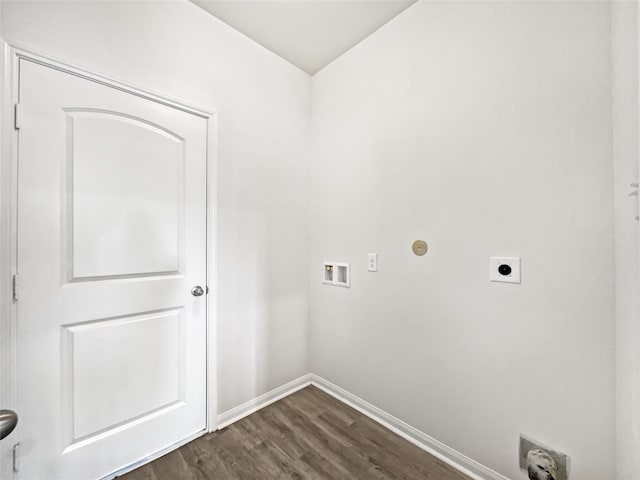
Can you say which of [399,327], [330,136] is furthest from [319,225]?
[399,327]

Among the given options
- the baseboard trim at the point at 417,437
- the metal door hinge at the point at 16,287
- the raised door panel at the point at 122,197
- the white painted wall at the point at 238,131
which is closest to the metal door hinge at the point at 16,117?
the raised door panel at the point at 122,197

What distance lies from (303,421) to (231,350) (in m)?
0.68

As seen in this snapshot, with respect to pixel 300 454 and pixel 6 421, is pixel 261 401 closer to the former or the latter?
pixel 300 454

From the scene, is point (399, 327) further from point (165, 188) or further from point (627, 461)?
point (165, 188)

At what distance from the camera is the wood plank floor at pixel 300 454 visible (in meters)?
1.43

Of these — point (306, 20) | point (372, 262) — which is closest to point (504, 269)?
point (372, 262)

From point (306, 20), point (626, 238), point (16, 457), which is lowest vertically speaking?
point (16, 457)

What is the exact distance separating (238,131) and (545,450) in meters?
2.40

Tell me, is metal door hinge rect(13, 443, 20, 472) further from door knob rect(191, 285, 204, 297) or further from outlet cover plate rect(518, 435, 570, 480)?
outlet cover plate rect(518, 435, 570, 480)

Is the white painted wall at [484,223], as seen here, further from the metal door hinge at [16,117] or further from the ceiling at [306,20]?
the metal door hinge at [16,117]

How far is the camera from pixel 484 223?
1.38 m

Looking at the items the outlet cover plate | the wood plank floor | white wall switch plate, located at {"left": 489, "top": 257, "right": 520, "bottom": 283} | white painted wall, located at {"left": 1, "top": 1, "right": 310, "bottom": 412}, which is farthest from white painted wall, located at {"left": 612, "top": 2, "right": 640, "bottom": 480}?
Result: white painted wall, located at {"left": 1, "top": 1, "right": 310, "bottom": 412}

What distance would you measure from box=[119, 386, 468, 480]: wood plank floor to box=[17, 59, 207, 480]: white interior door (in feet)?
0.58

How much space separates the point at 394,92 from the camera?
A: 1763 mm
